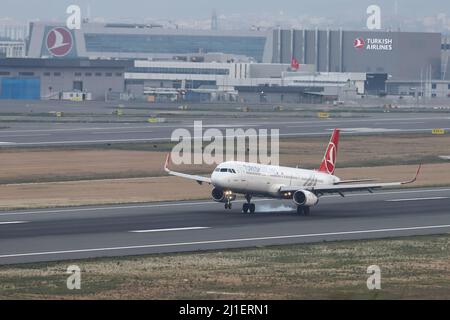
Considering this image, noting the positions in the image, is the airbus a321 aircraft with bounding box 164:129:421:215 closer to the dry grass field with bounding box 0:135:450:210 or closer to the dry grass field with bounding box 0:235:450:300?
the dry grass field with bounding box 0:135:450:210

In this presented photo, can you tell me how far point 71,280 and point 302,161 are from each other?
222 ft

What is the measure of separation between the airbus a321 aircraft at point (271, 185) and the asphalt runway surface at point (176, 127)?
2394 inches

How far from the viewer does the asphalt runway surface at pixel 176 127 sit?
145500 mm

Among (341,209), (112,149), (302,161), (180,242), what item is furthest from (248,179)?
(112,149)

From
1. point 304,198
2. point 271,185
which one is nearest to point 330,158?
point 271,185

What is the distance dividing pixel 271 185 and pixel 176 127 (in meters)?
88.9

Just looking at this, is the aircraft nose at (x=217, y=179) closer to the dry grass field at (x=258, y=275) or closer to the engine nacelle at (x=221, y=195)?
the engine nacelle at (x=221, y=195)

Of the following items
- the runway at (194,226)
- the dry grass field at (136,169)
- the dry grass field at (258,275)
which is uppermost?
the dry grass field at (258,275)

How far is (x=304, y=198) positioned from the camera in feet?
253

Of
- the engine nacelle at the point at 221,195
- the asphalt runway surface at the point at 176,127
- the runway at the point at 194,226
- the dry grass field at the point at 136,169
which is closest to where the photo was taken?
the runway at the point at 194,226

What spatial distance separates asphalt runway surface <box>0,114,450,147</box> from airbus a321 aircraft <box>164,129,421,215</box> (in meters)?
60.8

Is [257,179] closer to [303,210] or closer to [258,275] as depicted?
[303,210]

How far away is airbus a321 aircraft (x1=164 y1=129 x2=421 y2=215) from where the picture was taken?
7756cm

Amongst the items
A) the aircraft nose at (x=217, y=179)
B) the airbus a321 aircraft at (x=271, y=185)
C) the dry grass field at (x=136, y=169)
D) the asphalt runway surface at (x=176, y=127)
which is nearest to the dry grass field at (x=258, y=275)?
the airbus a321 aircraft at (x=271, y=185)
